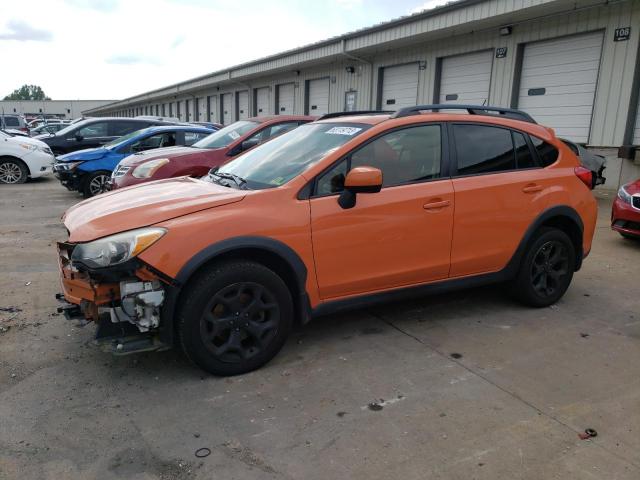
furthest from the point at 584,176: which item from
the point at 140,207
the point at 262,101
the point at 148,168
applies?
the point at 262,101

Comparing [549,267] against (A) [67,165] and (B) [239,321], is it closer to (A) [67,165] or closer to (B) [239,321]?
(B) [239,321]

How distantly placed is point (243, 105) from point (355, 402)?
25318 mm

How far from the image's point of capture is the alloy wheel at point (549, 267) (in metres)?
4.45

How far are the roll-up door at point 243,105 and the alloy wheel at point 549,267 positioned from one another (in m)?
23.1

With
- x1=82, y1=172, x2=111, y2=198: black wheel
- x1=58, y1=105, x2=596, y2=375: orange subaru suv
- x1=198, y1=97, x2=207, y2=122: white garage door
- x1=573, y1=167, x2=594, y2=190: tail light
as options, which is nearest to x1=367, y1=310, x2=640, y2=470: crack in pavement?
x1=58, y1=105, x2=596, y2=375: orange subaru suv

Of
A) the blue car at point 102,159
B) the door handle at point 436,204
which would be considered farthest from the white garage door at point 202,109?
the door handle at point 436,204

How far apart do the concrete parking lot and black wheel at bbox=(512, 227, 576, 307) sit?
0.45ft

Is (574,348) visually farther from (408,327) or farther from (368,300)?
(368,300)

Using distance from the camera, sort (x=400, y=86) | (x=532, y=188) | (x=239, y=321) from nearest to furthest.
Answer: (x=239, y=321)
(x=532, y=188)
(x=400, y=86)

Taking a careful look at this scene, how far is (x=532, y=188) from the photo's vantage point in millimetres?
4246

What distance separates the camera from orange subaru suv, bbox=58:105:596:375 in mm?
3033

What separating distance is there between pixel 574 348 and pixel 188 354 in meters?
2.77

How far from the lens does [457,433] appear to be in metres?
2.71

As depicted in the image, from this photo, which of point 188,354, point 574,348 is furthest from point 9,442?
point 574,348
